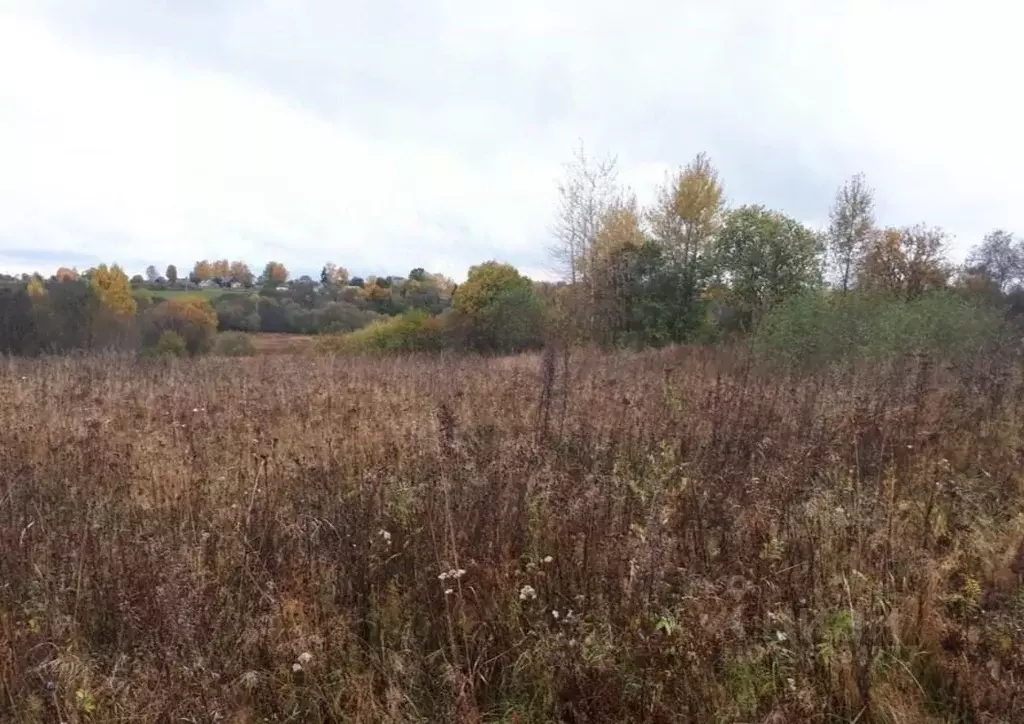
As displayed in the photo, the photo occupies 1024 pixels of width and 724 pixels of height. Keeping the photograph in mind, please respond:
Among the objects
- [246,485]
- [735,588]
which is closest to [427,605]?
[735,588]

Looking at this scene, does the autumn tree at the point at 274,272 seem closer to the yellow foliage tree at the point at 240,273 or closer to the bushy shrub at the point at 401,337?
the yellow foliage tree at the point at 240,273

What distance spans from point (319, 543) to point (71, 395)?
5522mm

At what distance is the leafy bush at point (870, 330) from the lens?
1005 centimetres

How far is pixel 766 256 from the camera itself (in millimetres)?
20500

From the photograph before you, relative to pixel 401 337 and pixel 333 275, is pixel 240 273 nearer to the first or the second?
pixel 333 275

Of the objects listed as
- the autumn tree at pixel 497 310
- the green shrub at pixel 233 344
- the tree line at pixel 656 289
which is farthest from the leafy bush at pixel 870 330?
the green shrub at pixel 233 344

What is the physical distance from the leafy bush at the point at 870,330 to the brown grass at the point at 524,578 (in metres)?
6.09

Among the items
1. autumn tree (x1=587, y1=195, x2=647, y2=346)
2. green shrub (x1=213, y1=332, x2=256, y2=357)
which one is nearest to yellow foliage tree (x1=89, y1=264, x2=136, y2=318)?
green shrub (x1=213, y1=332, x2=256, y2=357)

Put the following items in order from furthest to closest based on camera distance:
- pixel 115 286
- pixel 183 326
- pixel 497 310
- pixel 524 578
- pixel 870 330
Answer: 1. pixel 115 286
2. pixel 183 326
3. pixel 497 310
4. pixel 870 330
5. pixel 524 578

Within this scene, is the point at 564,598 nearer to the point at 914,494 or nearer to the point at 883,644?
the point at 883,644

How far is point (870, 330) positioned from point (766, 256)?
1067 centimetres

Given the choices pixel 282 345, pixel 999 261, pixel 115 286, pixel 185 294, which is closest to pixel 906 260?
pixel 999 261

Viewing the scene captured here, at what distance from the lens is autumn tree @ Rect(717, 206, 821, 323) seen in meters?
20.5

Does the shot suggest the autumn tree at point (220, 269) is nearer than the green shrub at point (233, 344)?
No
